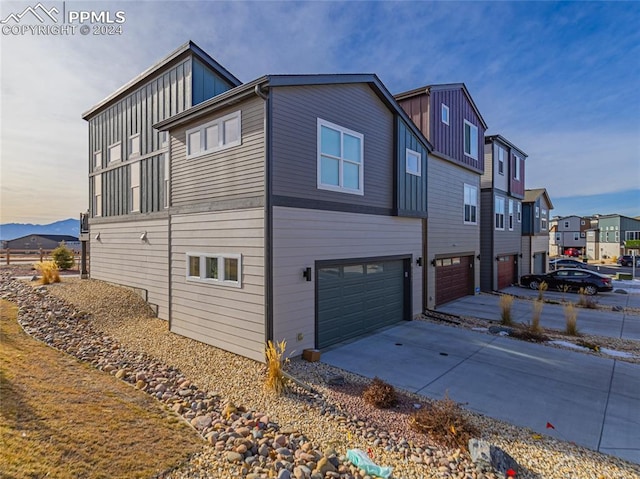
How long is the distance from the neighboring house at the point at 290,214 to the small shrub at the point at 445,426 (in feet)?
10.8

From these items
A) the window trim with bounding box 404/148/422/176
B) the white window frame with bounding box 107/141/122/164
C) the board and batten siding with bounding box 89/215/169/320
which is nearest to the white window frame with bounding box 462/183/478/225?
the window trim with bounding box 404/148/422/176

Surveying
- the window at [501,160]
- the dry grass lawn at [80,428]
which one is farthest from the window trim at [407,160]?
the window at [501,160]

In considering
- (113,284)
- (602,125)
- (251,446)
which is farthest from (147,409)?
(602,125)

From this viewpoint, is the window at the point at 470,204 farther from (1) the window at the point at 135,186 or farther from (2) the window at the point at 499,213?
(1) the window at the point at 135,186

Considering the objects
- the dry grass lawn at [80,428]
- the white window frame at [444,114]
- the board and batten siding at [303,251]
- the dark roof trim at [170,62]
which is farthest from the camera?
the white window frame at [444,114]

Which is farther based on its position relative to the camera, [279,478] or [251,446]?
[251,446]

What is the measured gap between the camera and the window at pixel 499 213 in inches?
731

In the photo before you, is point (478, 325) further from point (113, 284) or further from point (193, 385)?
point (113, 284)

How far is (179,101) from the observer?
36.5 ft

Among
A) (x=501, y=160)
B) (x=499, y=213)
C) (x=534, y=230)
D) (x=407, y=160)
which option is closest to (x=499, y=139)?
(x=501, y=160)

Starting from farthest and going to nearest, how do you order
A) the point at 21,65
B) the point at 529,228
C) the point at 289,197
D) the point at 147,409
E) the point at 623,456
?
the point at 529,228 < the point at 289,197 < the point at 21,65 < the point at 147,409 < the point at 623,456

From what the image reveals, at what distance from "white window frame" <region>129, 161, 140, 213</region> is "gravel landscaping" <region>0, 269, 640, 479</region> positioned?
5.78m

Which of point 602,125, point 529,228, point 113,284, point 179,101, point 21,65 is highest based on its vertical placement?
point 602,125

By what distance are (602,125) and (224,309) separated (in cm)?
2104
